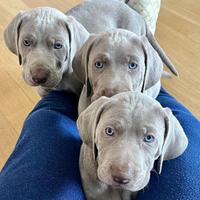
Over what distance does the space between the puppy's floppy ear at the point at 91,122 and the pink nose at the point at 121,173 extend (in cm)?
16

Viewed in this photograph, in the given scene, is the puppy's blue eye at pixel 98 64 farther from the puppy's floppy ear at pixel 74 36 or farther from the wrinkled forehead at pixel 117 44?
the puppy's floppy ear at pixel 74 36

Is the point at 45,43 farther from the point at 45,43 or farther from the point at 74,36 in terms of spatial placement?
the point at 74,36

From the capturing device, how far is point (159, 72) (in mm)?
1533

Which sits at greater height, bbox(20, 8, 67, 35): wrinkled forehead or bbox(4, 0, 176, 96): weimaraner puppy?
bbox(20, 8, 67, 35): wrinkled forehead

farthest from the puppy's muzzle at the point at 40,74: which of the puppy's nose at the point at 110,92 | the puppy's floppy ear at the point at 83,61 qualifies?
the puppy's nose at the point at 110,92

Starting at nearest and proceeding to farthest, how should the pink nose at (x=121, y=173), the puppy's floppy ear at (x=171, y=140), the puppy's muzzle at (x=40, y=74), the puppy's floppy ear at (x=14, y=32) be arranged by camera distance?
the pink nose at (x=121, y=173), the puppy's floppy ear at (x=171, y=140), the puppy's muzzle at (x=40, y=74), the puppy's floppy ear at (x=14, y=32)

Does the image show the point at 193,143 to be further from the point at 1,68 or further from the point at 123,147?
the point at 1,68

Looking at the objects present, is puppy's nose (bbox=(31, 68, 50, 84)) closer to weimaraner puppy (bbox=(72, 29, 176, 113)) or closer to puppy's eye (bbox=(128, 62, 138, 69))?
weimaraner puppy (bbox=(72, 29, 176, 113))

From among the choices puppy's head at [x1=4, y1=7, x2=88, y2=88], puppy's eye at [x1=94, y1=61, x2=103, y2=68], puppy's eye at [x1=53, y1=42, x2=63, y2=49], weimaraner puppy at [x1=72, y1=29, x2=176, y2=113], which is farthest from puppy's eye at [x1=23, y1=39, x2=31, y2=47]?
puppy's eye at [x1=94, y1=61, x2=103, y2=68]

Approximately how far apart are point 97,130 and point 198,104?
52.3 inches

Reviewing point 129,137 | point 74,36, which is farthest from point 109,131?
point 74,36

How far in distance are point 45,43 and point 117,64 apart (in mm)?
331

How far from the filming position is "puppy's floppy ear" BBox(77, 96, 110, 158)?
1.18m

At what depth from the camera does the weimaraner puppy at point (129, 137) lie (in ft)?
3.51
